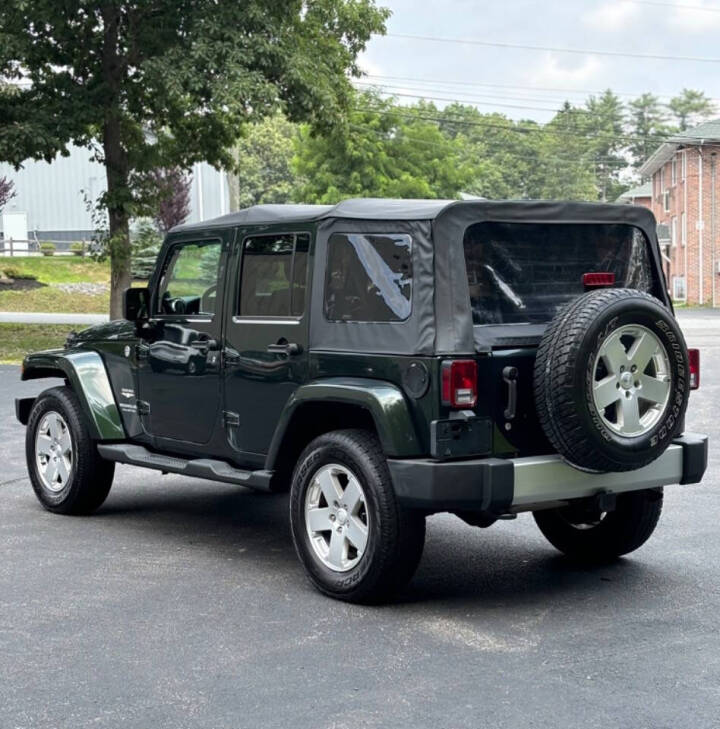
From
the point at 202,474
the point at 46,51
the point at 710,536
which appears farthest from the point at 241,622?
the point at 46,51

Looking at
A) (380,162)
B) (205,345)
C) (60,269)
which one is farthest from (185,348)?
(380,162)

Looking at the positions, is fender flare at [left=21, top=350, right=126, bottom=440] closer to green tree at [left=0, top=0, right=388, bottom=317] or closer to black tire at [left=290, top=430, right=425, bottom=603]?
black tire at [left=290, top=430, right=425, bottom=603]

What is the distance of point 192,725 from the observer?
4.39 meters

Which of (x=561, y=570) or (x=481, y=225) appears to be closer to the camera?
(x=481, y=225)

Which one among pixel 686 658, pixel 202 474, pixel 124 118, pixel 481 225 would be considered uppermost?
pixel 124 118

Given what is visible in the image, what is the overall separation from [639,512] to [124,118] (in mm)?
18335

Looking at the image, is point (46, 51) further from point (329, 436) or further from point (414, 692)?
point (414, 692)

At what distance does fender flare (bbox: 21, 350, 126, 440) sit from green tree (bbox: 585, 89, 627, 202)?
4938 inches

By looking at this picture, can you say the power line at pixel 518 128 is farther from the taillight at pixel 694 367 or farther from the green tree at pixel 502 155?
the taillight at pixel 694 367

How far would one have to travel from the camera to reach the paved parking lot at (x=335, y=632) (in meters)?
4.56

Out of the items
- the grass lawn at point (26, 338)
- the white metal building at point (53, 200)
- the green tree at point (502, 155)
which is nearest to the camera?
the grass lawn at point (26, 338)

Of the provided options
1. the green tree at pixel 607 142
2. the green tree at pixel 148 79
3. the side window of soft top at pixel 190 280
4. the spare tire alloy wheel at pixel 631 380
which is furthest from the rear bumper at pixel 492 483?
the green tree at pixel 607 142

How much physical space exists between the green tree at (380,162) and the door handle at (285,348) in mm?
51530

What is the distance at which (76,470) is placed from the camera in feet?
26.5
